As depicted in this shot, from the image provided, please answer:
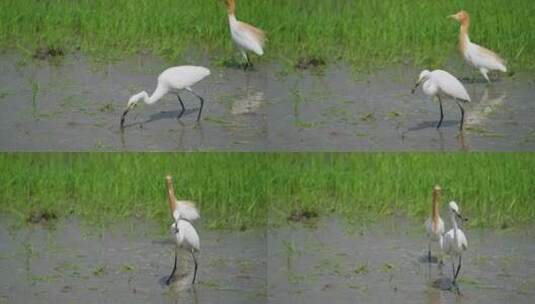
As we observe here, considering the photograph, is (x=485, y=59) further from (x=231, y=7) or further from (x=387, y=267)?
(x=231, y=7)

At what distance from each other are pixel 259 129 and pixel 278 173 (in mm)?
290

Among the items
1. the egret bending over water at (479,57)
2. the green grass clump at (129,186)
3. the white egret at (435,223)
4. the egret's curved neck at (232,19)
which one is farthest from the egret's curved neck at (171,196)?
the egret bending over water at (479,57)

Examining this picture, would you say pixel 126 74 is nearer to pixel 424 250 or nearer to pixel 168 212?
pixel 168 212

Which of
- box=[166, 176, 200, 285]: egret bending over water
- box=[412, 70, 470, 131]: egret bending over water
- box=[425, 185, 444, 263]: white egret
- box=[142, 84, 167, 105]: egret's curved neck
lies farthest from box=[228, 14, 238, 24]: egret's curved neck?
box=[425, 185, 444, 263]: white egret

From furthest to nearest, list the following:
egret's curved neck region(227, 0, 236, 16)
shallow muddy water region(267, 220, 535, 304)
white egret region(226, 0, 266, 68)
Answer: egret's curved neck region(227, 0, 236, 16), white egret region(226, 0, 266, 68), shallow muddy water region(267, 220, 535, 304)

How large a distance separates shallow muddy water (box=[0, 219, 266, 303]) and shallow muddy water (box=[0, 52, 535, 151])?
49 centimetres

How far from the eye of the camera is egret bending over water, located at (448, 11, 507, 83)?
487 cm

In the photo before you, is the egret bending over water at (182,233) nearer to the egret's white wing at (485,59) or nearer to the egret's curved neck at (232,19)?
the egret's curved neck at (232,19)

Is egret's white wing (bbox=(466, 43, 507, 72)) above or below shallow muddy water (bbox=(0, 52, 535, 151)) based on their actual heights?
above

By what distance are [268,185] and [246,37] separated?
0.61 m

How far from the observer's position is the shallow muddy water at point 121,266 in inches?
181

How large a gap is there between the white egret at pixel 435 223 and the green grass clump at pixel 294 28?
1.86 feet

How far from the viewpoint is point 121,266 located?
15.6 ft

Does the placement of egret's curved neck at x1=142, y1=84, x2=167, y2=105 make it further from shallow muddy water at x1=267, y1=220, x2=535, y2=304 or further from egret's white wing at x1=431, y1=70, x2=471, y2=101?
egret's white wing at x1=431, y1=70, x2=471, y2=101
